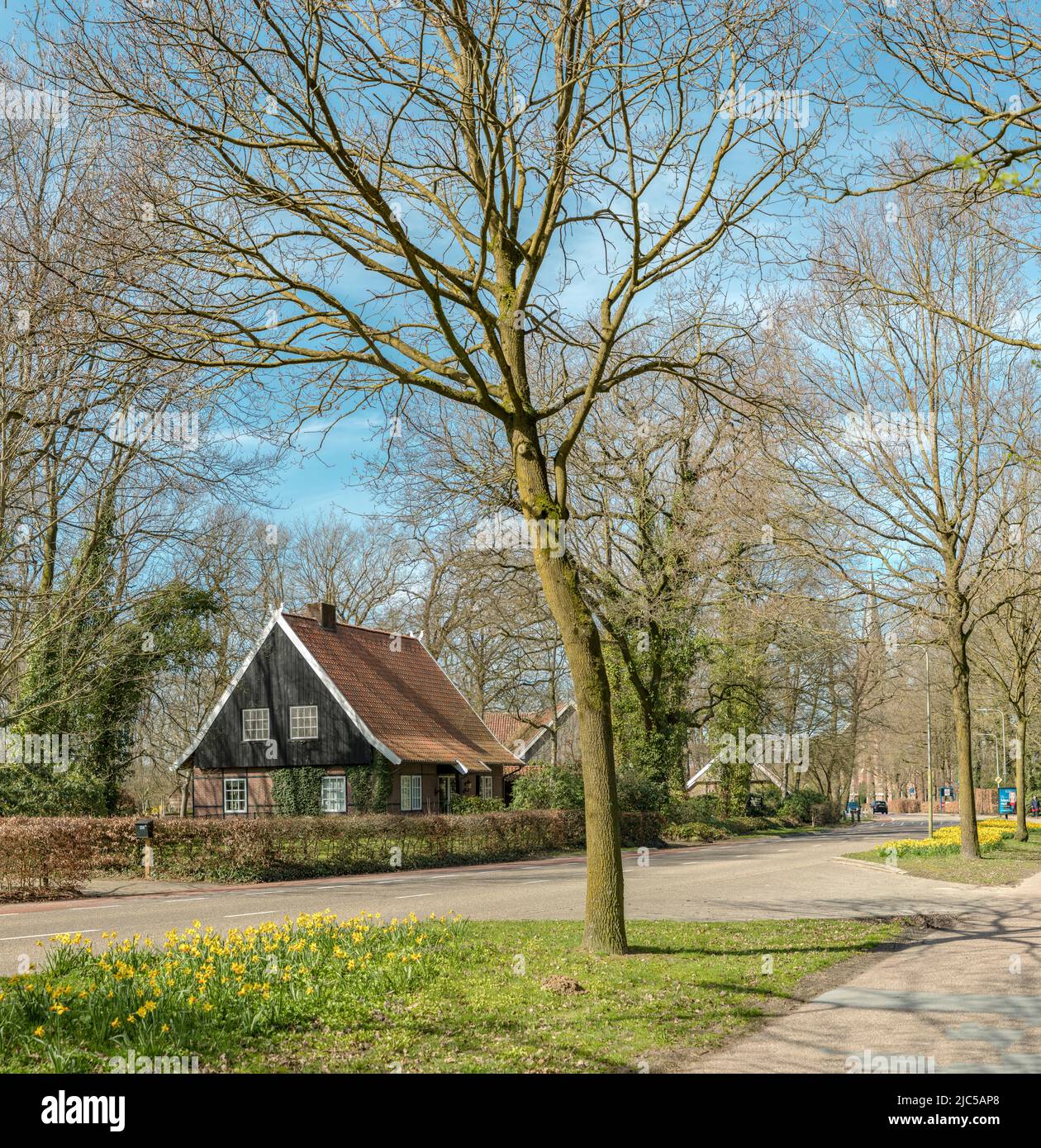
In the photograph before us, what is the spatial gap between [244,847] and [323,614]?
17.3 meters

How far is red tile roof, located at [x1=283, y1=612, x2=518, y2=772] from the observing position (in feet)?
120

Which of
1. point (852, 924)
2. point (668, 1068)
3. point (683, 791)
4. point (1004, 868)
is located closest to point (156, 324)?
point (668, 1068)

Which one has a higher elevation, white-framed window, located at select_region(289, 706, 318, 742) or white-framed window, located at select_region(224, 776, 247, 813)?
white-framed window, located at select_region(289, 706, 318, 742)

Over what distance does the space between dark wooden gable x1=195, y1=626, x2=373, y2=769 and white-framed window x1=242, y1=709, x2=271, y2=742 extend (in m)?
0.14

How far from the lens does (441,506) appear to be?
20.2 metres

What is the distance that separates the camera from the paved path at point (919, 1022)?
6.30 m

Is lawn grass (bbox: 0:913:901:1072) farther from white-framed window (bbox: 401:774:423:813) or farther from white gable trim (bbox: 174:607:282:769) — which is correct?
white gable trim (bbox: 174:607:282:769)

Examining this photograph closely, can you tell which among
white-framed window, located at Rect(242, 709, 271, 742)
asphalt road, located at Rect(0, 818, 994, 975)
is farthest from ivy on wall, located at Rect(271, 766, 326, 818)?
asphalt road, located at Rect(0, 818, 994, 975)

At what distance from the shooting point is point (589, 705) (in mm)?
10281

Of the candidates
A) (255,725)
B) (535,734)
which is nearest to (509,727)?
(535,734)

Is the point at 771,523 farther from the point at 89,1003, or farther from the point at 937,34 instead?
the point at 89,1003

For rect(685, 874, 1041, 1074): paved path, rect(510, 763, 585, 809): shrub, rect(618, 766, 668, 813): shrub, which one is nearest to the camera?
rect(685, 874, 1041, 1074): paved path

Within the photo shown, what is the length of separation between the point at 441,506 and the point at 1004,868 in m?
13.7

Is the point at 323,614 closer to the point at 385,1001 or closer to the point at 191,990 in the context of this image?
the point at 385,1001
